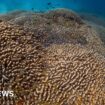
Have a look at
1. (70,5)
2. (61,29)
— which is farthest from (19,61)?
(70,5)

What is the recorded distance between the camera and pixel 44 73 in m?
3.18

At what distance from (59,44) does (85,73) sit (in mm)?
819

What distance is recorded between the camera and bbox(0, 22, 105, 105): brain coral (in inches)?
116

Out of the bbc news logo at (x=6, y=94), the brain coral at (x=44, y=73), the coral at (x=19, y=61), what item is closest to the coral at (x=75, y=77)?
the brain coral at (x=44, y=73)

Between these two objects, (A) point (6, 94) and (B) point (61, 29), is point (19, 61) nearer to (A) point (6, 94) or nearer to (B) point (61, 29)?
(A) point (6, 94)

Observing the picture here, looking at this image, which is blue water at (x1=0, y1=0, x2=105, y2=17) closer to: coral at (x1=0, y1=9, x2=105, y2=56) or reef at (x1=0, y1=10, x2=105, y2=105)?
coral at (x1=0, y1=9, x2=105, y2=56)

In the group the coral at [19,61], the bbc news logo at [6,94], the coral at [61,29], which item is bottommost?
the bbc news logo at [6,94]

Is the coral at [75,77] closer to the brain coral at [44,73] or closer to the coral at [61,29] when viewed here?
the brain coral at [44,73]

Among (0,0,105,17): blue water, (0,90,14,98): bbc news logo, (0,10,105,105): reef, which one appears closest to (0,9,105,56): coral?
(0,10,105,105): reef

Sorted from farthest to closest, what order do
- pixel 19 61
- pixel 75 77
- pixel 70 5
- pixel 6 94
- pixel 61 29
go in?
pixel 70 5, pixel 61 29, pixel 75 77, pixel 19 61, pixel 6 94

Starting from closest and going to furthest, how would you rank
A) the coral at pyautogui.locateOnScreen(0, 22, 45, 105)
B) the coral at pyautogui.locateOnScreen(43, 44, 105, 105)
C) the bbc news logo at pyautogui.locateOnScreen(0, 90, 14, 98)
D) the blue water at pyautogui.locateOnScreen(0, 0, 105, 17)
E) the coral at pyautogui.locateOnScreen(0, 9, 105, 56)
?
the bbc news logo at pyautogui.locateOnScreen(0, 90, 14, 98), the coral at pyautogui.locateOnScreen(0, 22, 45, 105), the coral at pyautogui.locateOnScreen(43, 44, 105, 105), the coral at pyautogui.locateOnScreen(0, 9, 105, 56), the blue water at pyautogui.locateOnScreen(0, 0, 105, 17)

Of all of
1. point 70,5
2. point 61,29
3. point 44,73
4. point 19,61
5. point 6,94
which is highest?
point 70,5

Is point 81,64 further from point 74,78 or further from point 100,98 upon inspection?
point 100,98

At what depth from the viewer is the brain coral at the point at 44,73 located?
2938mm
